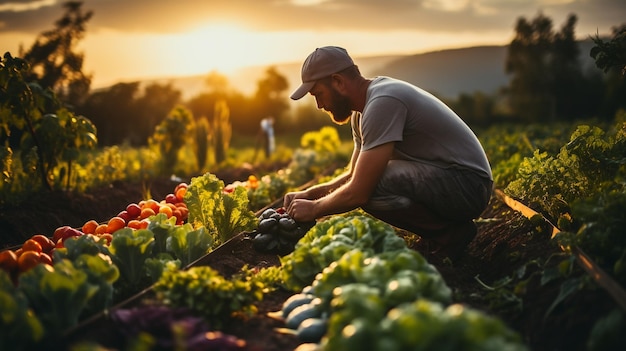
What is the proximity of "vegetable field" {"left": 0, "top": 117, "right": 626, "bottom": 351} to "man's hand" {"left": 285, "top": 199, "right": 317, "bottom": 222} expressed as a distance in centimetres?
12

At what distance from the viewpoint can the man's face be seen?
539 cm

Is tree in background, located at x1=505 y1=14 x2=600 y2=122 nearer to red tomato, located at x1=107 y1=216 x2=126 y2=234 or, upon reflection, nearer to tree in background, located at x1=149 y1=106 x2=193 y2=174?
tree in background, located at x1=149 y1=106 x2=193 y2=174

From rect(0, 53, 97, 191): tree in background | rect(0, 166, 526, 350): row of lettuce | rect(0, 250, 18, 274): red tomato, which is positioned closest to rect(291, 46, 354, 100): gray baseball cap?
rect(0, 166, 526, 350): row of lettuce

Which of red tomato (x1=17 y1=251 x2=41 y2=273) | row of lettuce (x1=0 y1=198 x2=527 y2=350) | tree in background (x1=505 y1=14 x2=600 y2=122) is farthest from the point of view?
tree in background (x1=505 y1=14 x2=600 y2=122)

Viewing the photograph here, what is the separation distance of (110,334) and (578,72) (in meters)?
56.6

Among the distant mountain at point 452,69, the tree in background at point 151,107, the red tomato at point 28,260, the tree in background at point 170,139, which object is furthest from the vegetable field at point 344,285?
the distant mountain at point 452,69

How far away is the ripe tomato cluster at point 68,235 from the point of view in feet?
14.6

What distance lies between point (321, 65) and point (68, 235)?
2.55 m

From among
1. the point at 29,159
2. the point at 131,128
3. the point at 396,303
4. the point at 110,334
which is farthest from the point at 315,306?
the point at 131,128

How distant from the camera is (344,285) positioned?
3.25 metres

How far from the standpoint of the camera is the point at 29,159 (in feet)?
27.0

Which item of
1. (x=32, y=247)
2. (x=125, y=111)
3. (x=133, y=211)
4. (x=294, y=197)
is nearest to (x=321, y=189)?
(x=294, y=197)

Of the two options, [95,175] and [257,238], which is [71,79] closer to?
[95,175]

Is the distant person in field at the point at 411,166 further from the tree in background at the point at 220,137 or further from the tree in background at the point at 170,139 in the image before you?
the tree in background at the point at 220,137
